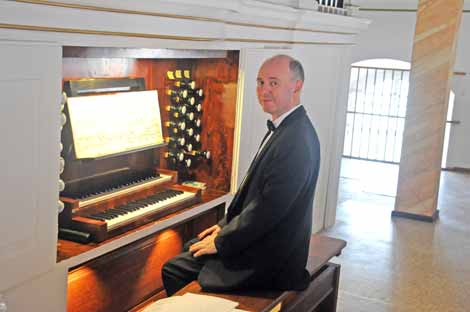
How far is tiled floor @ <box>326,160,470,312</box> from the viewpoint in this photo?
16.9 ft

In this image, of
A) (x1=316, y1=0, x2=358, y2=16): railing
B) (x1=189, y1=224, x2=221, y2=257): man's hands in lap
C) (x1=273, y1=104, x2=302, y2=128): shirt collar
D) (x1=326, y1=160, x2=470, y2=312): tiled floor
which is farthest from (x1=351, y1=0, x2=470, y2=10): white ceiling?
(x1=189, y1=224, x2=221, y2=257): man's hands in lap

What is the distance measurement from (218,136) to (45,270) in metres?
2.11

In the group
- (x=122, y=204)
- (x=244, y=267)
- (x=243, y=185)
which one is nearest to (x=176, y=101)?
(x=122, y=204)

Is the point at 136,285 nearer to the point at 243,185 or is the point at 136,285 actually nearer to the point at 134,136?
the point at 134,136

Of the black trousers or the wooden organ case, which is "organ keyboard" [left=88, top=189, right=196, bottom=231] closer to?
the wooden organ case

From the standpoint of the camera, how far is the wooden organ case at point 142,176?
145 inches

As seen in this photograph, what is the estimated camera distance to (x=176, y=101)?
4.78 metres

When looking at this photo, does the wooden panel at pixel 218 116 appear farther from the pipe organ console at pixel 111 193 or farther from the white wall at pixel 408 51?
the white wall at pixel 408 51

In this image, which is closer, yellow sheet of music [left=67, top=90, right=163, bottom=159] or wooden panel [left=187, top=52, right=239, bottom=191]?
yellow sheet of music [left=67, top=90, right=163, bottom=159]

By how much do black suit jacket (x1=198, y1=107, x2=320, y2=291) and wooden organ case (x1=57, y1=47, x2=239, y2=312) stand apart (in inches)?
31.6

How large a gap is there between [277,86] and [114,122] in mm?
1283

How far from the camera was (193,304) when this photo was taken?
286 centimetres

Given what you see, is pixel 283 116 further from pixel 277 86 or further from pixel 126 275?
pixel 126 275

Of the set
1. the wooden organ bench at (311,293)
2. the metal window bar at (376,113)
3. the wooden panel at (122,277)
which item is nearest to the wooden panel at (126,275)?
the wooden panel at (122,277)
